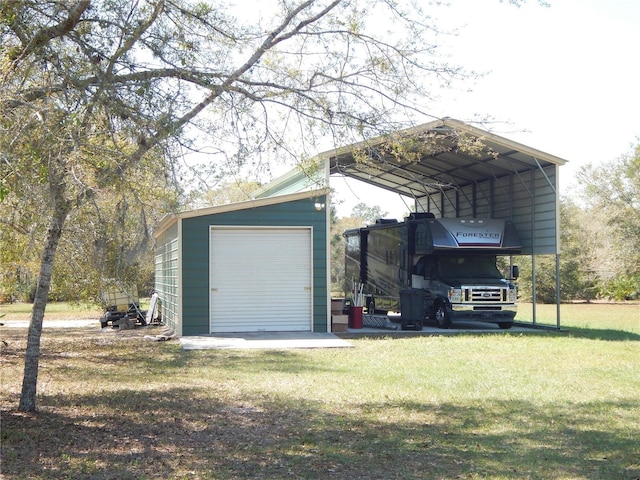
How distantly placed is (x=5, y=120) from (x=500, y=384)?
719 cm

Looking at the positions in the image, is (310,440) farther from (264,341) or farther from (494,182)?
(494,182)

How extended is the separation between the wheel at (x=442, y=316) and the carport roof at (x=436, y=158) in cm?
324

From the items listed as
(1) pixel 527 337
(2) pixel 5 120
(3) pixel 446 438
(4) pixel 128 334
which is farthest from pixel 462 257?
(2) pixel 5 120

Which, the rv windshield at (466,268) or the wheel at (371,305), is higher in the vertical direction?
the rv windshield at (466,268)

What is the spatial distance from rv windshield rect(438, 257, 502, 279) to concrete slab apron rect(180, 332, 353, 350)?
3.89 metres

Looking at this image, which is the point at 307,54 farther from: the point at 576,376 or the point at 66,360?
the point at 66,360

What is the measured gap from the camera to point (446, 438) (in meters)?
7.21

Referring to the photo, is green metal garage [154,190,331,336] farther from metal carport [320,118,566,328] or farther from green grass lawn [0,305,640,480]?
green grass lawn [0,305,640,480]

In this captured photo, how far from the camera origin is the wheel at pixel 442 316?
1845cm

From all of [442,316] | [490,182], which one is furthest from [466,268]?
[490,182]

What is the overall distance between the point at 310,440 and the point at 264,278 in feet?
33.6

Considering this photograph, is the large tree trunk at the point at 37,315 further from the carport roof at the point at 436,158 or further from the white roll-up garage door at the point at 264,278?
the white roll-up garage door at the point at 264,278

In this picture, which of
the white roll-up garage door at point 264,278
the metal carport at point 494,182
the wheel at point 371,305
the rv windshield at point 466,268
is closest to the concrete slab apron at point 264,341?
the white roll-up garage door at point 264,278

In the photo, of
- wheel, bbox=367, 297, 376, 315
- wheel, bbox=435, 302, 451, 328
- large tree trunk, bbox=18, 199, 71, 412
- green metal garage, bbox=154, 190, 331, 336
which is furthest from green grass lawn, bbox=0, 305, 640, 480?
wheel, bbox=367, 297, 376, 315
